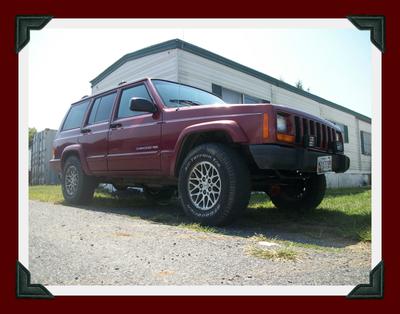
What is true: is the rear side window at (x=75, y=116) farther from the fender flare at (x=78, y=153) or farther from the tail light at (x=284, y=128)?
the tail light at (x=284, y=128)

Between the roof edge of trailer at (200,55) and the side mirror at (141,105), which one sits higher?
the roof edge of trailer at (200,55)

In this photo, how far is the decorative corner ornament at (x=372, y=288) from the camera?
2037 mm

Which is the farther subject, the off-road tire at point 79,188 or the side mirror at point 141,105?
the off-road tire at point 79,188

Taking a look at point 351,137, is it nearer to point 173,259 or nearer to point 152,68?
point 152,68

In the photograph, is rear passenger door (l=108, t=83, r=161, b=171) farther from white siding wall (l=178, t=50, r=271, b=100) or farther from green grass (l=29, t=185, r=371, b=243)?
white siding wall (l=178, t=50, r=271, b=100)

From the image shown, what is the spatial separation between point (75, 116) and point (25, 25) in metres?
3.80

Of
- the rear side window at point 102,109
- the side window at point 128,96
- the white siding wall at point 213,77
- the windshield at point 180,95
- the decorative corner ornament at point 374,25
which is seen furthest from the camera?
the white siding wall at point 213,77

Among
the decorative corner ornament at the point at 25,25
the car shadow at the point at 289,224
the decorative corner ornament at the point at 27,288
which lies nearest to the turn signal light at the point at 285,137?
the car shadow at the point at 289,224

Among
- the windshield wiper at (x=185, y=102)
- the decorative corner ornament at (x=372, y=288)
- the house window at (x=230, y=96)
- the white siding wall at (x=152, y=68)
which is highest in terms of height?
the white siding wall at (x=152, y=68)

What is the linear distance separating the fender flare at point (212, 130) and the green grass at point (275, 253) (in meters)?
1.17

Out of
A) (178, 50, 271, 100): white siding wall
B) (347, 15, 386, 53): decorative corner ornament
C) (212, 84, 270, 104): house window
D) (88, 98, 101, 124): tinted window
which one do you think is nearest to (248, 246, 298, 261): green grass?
(347, 15, 386, 53): decorative corner ornament

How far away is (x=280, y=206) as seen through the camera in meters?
4.81

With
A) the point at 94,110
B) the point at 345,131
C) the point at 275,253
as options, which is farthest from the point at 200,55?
the point at 345,131
